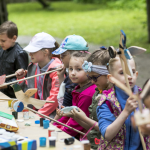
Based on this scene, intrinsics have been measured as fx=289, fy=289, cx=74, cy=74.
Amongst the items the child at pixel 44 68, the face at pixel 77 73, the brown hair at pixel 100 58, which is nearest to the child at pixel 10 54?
the child at pixel 44 68

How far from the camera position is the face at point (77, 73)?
275 cm

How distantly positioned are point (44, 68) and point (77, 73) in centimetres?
82

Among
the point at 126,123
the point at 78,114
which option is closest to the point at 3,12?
the point at 78,114

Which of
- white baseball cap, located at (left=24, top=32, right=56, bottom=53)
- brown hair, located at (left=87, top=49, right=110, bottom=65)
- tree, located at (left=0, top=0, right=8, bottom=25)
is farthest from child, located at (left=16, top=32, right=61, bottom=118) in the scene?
tree, located at (left=0, top=0, right=8, bottom=25)

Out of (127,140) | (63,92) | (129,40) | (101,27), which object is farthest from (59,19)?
(127,140)

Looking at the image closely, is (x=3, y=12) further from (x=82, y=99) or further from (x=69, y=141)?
(x=69, y=141)

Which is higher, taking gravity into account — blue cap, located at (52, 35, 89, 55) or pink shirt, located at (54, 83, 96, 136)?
blue cap, located at (52, 35, 89, 55)

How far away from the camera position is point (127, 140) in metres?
1.94

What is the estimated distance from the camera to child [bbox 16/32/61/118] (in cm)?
330

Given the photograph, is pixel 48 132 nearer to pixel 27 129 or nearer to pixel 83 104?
pixel 27 129

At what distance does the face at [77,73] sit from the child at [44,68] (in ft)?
1.87

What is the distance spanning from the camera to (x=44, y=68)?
137 inches

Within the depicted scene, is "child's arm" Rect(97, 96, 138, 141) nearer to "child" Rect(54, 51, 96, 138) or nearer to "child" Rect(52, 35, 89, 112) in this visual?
"child" Rect(54, 51, 96, 138)

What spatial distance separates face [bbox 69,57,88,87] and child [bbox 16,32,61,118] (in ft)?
1.87
